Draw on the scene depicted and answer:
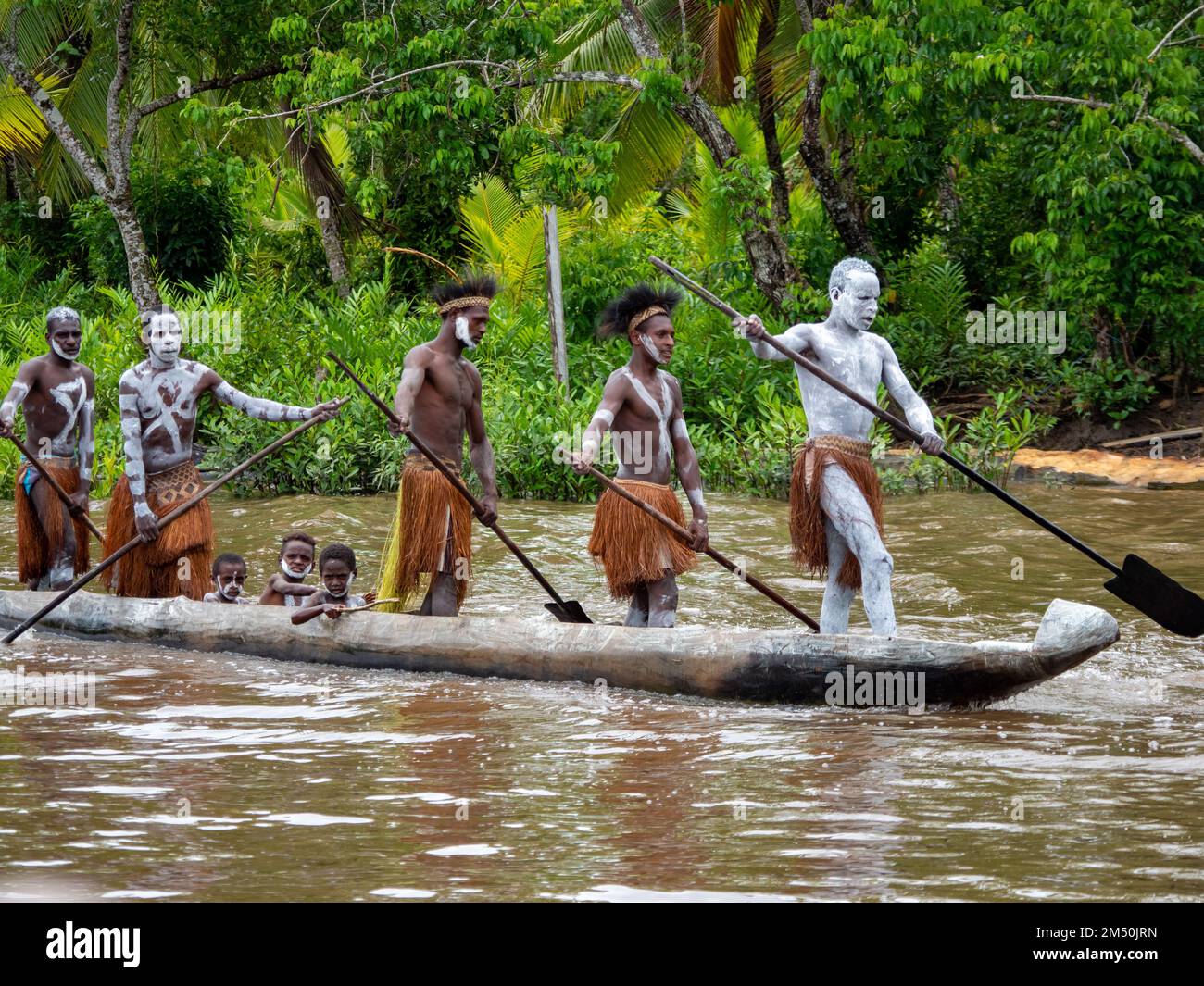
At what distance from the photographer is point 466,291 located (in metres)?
7.74

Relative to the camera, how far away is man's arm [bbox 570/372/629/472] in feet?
22.3

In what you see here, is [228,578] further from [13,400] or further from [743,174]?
[743,174]

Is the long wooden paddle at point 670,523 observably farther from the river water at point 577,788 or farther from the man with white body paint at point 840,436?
the river water at point 577,788

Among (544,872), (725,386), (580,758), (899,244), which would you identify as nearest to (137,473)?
(580,758)

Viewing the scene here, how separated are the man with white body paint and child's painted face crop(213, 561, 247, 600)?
307 centimetres

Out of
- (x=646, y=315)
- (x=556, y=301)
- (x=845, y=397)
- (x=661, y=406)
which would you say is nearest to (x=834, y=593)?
(x=845, y=397)

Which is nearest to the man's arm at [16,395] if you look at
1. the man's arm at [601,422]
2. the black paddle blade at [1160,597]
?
the man's arm at [601,422]

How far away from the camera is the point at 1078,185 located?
1336cm

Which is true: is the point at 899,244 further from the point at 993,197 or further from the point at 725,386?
the point at 725,386

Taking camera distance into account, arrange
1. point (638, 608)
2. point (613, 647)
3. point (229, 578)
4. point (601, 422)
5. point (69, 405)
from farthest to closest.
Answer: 1. point (69, 405)
2. point (229, 578)
3. point (638, 608)
4. point (601, 422)
5. point (613, 647)

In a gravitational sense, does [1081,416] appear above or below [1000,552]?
above

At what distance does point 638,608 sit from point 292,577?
6.54ft

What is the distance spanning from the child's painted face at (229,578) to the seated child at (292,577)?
19 cm
